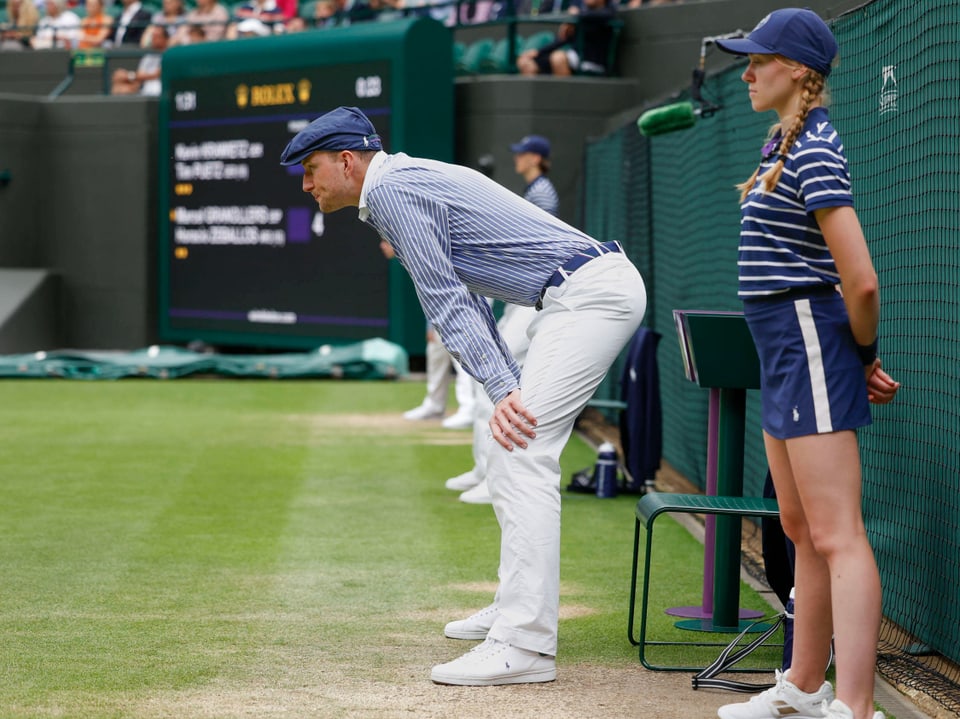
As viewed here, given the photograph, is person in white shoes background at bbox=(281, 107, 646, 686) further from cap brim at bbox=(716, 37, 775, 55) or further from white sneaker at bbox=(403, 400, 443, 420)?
white sneaker at bbox=(403, 400, 443, 420)

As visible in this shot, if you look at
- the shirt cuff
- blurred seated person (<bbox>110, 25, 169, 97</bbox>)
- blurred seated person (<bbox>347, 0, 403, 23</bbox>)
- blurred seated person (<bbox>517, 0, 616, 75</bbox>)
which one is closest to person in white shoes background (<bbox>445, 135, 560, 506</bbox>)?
the shirt cuff

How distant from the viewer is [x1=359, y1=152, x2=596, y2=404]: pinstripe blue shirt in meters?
4.15

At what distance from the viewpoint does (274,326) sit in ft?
55.9

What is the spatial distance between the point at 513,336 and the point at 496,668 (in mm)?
3637

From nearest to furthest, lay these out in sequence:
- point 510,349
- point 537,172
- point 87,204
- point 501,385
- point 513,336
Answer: point 501,385 → point 510,349 → point 513,336 → point 537,172 → point 87,204

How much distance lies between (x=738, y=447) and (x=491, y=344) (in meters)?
1.44

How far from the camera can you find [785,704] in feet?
12.7

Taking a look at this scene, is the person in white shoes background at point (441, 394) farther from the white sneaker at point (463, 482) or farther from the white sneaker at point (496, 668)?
the white sneaker at point (496, 668)

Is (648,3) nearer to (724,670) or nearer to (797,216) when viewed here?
(724,670)

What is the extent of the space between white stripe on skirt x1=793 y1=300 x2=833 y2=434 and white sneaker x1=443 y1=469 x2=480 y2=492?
4970mm

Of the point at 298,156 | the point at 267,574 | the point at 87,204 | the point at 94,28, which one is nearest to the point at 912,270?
the point at 298,156

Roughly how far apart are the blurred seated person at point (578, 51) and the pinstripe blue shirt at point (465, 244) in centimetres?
1252

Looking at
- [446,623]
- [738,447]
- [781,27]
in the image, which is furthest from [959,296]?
[446,623]

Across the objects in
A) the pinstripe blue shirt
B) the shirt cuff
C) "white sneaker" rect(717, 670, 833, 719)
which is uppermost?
the pinstripe blue shirt
